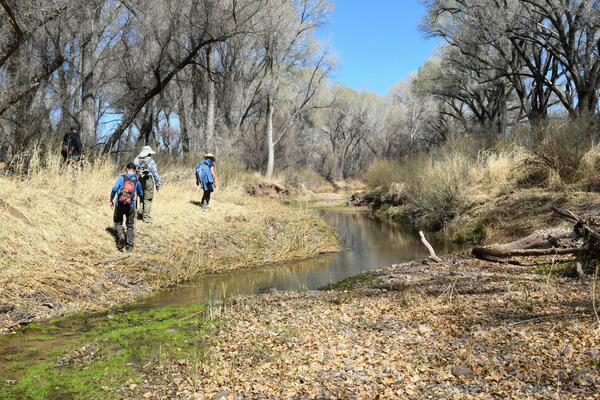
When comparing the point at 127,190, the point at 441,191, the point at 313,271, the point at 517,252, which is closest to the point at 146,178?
the point at 127,190

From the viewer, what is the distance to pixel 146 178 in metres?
11.9

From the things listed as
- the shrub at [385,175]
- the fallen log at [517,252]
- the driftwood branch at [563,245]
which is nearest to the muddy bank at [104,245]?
the fallen log at [517,252]

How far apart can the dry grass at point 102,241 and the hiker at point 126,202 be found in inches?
11.3

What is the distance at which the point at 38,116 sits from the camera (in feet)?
51.9

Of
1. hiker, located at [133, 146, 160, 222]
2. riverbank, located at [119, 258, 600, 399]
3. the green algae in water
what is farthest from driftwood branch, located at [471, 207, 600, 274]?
hiker, located at [133, 146, 160, 222]

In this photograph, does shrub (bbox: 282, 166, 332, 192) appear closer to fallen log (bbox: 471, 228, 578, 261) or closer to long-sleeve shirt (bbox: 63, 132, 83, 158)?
long-sleeve shirt (bbox: 63, 132, 83, 158)

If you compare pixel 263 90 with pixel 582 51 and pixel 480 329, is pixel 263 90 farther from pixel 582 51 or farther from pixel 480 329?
pixel 480 329

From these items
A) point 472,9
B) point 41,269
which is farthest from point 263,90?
point 41,269

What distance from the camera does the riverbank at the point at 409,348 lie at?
409cm

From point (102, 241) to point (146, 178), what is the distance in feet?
7.68

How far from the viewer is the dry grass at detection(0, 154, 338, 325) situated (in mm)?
8055

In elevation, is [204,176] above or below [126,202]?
above

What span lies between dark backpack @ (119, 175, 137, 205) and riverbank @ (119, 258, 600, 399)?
3.86m

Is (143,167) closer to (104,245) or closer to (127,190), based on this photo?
(127,190)
